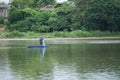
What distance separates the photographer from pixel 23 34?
226ft

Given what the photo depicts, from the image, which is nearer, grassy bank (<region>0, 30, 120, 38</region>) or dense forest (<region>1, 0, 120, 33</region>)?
grassy bank (<region>0, 30, 120, 38</region>)

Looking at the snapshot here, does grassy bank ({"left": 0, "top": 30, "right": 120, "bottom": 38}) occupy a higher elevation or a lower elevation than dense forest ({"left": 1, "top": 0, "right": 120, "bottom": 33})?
lower

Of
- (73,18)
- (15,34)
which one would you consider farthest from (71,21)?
(15,34)

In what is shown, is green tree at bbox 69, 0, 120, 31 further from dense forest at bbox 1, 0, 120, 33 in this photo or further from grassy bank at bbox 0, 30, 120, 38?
grassy bank at bbox 0, 30, 120, 38

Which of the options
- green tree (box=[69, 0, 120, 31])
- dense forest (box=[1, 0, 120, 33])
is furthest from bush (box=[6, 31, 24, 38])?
green tree (box=[69, 0, 120, 31])

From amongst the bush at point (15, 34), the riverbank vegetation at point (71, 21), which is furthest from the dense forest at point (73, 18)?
the bush at point (15, 34)

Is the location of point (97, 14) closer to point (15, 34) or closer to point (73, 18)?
point (73, 18)

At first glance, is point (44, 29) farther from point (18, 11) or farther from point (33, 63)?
point (33, 63)

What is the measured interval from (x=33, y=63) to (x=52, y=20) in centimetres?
4731

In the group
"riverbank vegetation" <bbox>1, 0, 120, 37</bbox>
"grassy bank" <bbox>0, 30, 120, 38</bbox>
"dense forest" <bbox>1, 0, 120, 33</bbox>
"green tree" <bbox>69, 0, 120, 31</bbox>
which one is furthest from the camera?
"dense forest" <bbox>1, 0, 120, 33</bbox>

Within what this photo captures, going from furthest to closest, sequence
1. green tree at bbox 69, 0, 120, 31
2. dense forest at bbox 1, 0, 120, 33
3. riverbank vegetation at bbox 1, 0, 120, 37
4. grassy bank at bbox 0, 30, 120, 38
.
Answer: dense forest at bbox 1, 0, 120, 33 < riverbank vegetation at bbox 1, 0, 120, 37 < green tree at bbox 69, 0, 120, 31 < grassy bank at bbox 0, 30, 120, 38

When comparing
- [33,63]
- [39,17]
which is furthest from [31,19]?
[33,63]

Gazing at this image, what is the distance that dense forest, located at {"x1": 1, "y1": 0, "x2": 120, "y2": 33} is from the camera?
225 ft

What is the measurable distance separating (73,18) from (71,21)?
1.94m
